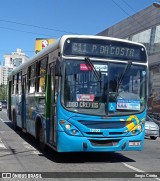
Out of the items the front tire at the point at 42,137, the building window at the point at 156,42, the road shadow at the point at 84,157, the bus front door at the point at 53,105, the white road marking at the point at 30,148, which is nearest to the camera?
the bus front door at the point at 53,105

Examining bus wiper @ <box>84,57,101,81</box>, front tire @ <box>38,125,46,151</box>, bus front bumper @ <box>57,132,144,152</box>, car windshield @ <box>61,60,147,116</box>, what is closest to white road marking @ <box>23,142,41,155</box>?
front tire @ <box>38,125,46,151</box>

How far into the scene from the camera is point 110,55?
→ 9.95 meters

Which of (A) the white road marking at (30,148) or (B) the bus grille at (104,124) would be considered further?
(A) the white road marking at (30,148)

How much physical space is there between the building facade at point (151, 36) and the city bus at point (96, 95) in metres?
21.3

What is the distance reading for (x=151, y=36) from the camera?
34.1 m

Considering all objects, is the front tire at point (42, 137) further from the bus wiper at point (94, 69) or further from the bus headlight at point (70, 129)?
the bus wiper at point (94, 69)

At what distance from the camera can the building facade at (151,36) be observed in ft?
108

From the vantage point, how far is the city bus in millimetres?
9438

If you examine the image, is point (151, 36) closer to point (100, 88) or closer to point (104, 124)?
point (100, 88)

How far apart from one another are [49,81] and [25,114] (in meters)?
4.61

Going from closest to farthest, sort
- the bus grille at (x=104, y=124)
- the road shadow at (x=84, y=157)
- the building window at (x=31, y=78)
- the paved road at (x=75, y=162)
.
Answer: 1. the paved road at (x=75, y=162)
2. the bus grille at (x=104, y=124)
3. the road shadow at (x=84, y=157)
4. the building window at (x=31, y=78)

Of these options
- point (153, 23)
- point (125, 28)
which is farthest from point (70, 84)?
point (125, 28)

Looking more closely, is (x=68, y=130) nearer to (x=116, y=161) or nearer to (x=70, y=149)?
(x=70, y=149)

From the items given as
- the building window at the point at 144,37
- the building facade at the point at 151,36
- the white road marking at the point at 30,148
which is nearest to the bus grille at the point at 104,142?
the white road marking at the point at 30,148
